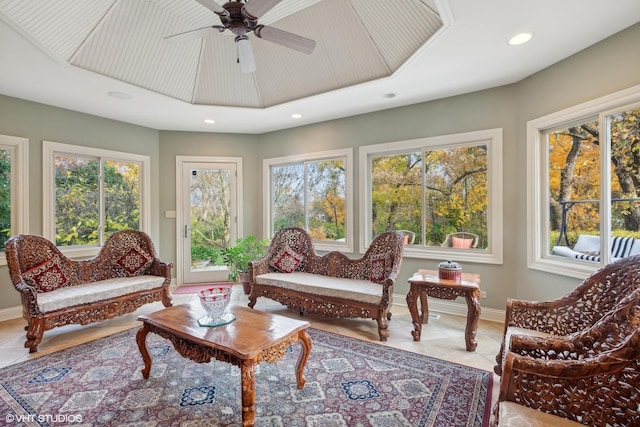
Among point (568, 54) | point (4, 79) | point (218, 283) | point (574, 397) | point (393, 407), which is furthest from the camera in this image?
point (218, 283)

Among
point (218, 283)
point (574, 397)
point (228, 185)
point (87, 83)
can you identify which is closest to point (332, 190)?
point (228, 185)

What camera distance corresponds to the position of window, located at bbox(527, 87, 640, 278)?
240 centimetres

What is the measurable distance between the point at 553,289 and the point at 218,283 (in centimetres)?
473

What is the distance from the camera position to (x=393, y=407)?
1.89 meters

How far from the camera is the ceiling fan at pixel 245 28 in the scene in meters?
1.83

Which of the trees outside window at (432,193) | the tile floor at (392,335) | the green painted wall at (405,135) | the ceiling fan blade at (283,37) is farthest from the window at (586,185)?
the ceiling fan blade at (283,37)

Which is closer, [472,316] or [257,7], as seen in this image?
[257,7]

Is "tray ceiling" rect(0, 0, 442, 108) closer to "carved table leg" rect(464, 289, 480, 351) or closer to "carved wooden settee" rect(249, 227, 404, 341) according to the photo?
"carved wooden settee" rect(249, 227, 404, 341)

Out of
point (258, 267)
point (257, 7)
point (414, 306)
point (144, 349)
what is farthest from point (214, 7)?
point (414, 306)

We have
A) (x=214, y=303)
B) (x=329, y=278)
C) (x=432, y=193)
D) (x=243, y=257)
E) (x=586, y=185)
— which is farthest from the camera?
(x=243, y=257)

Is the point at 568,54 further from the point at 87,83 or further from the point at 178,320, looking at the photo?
the point at 87,83

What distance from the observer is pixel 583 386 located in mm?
1171

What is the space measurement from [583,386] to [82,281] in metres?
4.50

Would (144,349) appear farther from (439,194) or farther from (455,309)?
(439,194)
